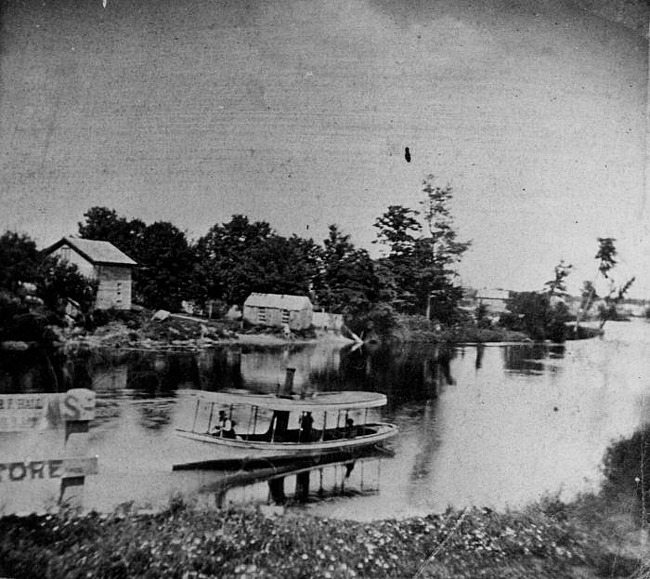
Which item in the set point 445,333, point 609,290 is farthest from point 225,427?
point 609,290

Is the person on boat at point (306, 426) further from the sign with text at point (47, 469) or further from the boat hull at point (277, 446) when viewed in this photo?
the sign with text at point (47, 469)

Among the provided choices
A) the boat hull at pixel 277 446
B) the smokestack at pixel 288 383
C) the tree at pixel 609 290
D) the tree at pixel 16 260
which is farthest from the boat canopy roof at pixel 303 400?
the tree at pixel 609 290

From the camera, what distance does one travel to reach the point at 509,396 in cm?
258

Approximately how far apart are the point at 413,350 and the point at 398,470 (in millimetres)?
536

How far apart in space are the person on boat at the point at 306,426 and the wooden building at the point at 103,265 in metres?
0.88

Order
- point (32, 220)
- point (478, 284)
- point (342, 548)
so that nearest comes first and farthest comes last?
point (342, 548), point (32, 220), point (478, 284)

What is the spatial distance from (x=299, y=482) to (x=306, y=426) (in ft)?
0.75

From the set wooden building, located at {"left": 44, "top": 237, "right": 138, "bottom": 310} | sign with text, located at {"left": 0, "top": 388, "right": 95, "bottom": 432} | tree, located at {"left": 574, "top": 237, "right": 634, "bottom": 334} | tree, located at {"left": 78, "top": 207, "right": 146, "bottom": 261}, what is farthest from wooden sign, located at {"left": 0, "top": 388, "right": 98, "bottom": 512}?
tree, located at {"left": 574, "top": 237, "right": 634, "bottom": 334}

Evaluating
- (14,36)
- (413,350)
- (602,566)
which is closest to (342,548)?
(413,350)

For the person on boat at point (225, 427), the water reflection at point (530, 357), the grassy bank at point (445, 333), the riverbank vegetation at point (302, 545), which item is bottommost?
the riverbank vegetation at point (302, 545)

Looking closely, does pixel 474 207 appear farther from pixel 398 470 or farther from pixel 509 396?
pixel 398 470

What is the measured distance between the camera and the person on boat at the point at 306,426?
2477 mm

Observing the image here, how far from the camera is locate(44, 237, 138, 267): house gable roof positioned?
2.43 m

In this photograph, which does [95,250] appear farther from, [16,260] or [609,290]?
[609,290]
